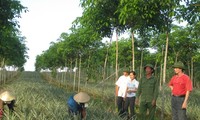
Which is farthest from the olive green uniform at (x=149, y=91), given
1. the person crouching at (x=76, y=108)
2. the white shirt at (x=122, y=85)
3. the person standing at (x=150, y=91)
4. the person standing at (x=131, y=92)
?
the person crouching at (x=76, y=108)

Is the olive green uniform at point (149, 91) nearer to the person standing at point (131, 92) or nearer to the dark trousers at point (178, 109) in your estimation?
the dark trousers at point (178, 109)

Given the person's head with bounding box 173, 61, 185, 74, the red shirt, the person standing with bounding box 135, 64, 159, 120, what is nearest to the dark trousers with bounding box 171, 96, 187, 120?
the red shirt

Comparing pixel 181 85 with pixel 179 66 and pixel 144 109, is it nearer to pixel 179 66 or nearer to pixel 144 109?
pixel 179 66

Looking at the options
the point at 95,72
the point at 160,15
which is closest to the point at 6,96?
the point at 160,15

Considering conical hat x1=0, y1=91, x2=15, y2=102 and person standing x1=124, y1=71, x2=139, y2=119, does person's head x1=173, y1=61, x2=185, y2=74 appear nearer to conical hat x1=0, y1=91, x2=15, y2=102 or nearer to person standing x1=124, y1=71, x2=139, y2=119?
person standing x1=124, y1=71, x2=139, y2=119

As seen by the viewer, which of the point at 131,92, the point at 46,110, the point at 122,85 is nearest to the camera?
the point at 46,110

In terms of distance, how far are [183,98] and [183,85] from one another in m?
0.32

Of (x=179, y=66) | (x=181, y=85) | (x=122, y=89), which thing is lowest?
(x=122, y=89)

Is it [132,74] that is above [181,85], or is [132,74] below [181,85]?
above

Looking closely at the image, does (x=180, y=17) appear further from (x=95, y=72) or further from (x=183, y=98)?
(x=95, y=72)

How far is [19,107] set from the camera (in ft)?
31.0

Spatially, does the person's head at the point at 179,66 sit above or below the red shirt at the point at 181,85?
above

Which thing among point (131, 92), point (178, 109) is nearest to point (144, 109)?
point (131, 92)

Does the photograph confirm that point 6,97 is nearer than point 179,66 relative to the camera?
Yes
